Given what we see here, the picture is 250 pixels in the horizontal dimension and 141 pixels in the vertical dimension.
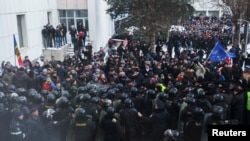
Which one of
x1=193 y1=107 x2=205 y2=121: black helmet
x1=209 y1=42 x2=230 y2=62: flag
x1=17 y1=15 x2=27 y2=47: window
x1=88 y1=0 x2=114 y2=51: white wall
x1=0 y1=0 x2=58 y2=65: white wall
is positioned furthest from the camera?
x1=88 y1=0 x2=114 y2=51: white wall

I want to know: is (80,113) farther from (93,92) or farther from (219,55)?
(219,55)

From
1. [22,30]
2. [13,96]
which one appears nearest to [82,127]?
[13,96]

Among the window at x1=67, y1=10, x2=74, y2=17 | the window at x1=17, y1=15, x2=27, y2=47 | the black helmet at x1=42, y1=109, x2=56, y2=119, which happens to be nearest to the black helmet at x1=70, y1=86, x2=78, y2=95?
the black helmet at x1=42, y1=109, x2=56, y2=119

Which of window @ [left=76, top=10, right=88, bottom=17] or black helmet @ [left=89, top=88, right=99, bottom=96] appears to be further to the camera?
window @ [left=76, top=10, right=88, bottom=17]

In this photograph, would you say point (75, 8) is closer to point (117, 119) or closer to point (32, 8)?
point (32, 8)

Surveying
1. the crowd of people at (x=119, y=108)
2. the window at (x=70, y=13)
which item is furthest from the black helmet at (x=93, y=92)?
the window at (x=70, y=13)

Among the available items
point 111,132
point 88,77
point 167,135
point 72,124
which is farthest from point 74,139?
point 88,77

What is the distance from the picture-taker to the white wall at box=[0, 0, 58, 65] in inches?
723

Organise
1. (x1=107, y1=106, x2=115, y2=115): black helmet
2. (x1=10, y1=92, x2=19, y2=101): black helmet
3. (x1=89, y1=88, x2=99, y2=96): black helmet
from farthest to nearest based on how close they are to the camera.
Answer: (x1=89, y1=88, x2=99, y2=96): black helmet < (x1=10, y1=92, x2=19, y2=101): black helmet < (x1=107, y1=106, x2=115, y2=115): black helmet

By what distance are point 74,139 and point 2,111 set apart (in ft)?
5.64

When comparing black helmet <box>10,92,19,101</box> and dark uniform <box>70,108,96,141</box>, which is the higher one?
black helmet <box>10,92,19,101</box>

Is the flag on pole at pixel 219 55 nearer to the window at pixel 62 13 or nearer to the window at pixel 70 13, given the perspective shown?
the window at pixel 70 13

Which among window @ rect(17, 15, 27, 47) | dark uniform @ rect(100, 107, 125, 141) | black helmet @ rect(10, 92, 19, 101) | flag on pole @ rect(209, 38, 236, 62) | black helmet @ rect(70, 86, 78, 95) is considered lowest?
dark uniform @ rect(100, 107, 125, 141)

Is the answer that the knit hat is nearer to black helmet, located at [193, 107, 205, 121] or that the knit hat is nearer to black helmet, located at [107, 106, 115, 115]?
black helmet, located at [107, 106, 115, 115]
